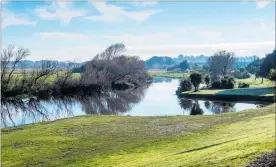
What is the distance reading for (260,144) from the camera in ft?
55.3

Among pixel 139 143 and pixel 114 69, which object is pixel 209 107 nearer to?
pixel 139 143

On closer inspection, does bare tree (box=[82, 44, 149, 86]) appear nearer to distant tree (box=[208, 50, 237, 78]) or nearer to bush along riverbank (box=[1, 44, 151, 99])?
bush along riverbank (box=[1, 44, 151, 99])

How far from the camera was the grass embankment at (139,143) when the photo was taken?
1723 cm

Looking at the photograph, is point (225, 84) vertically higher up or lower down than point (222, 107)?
higher up

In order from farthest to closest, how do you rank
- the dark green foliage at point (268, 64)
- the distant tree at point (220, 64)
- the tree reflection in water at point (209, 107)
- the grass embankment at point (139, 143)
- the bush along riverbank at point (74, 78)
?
the distant tree at point (220, 64), the dark green foliage at point (268, 64), the bush along riverbank at point (74, 78), the tree reflection in water at point (209, 107), the grass embankment at point (139, 143)

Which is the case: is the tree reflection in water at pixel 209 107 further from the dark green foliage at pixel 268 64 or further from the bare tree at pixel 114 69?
the bare tree at pixel 114 69

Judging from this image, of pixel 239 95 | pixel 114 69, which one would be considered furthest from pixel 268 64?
pixel 114 69

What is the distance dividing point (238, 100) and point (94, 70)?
50740 millimetres

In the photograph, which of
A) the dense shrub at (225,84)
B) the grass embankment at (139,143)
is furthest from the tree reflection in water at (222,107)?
the dense shrub at (225,84)

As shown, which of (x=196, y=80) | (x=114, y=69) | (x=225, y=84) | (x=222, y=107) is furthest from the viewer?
(x=114, y=69)

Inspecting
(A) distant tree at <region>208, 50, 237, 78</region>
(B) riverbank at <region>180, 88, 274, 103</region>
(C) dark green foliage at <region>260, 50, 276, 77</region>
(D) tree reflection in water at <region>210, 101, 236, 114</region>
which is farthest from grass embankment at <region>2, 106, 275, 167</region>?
(A) distant tree at <region>208, 50, 237, 78</region>

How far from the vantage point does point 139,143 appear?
26469 millimetres

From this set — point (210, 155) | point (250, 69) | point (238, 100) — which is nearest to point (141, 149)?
point (210, 155)

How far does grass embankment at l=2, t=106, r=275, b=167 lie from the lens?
17.2 m
